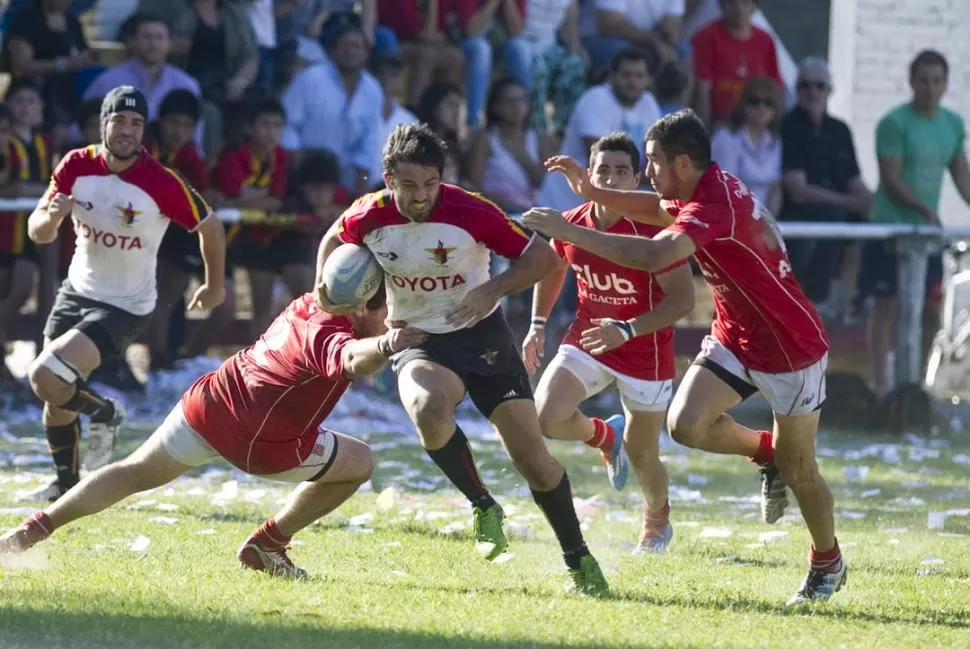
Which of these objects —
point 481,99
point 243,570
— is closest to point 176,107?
point 481,99

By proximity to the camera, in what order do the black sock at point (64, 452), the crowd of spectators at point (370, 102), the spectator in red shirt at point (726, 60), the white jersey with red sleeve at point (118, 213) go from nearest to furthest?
1. the white jersey with red sleeve at point (118, 213)
2. the black sock at point (64, 452)
3. the crowd of spectators at point (370, 102)
4. the spectator in red shirt at point (726, 60)

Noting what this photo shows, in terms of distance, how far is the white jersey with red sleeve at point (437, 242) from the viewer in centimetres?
682

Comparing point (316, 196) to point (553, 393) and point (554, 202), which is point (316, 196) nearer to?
point (554, 202)

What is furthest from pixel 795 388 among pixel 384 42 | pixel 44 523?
pixel 384 42

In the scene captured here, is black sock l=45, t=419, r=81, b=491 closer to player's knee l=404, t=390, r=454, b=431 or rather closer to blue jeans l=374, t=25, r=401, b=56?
player's knee l=404, t=390, r=454, b=431

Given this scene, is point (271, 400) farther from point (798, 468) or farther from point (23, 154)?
point (23, 154)

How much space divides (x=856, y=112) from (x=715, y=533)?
1260cm

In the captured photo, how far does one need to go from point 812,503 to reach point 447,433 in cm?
147

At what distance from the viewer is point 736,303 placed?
22.7ft

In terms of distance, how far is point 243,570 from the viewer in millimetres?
6895

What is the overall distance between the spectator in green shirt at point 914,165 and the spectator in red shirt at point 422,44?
3.65 m

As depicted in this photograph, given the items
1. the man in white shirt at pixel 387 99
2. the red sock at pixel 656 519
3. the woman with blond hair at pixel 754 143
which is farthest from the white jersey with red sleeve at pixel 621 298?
the woman with blond hair at pixel 754 143

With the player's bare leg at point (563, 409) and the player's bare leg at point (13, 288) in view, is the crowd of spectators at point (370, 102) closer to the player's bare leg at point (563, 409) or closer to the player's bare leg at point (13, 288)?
the player's bare leg at point (13, 288)

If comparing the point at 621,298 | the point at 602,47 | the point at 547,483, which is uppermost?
the point at 602,47
